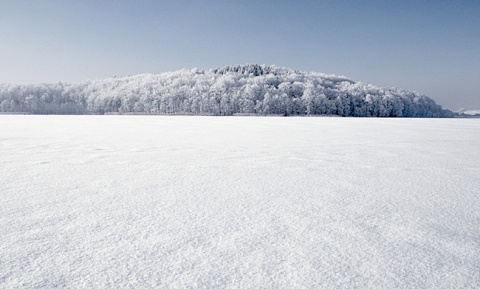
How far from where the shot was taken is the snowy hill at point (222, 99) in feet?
270

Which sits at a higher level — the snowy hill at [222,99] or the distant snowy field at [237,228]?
the snowy hill at [222,99]

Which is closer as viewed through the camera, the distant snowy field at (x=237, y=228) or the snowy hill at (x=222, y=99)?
the distant snowy field at (x=237, y=228)

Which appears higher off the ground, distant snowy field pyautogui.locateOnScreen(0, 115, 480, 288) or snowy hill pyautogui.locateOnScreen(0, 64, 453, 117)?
snowy hill pyautogui.locateOnScreen(0, 64, 453, 117)

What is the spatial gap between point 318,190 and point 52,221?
2.24m

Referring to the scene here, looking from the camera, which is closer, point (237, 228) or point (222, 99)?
point (237, 228)

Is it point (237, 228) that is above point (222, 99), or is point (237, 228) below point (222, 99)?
below

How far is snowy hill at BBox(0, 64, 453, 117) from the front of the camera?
82.4 metres

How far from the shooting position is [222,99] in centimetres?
8569

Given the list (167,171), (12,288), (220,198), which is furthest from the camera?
(167,171)

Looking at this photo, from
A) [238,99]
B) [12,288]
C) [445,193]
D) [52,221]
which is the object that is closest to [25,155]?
[52,221]

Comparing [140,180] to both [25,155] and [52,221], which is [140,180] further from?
[25,155]

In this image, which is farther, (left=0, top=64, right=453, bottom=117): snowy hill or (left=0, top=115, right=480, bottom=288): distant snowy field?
(left=0, top=64, right=453, bottom=117): snowy hill

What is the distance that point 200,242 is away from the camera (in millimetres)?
A: 1742

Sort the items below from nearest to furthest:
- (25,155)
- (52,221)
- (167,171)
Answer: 1. (52,221)
2. (167,171)
3. (25,155)
